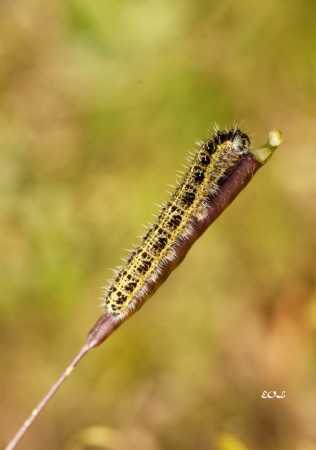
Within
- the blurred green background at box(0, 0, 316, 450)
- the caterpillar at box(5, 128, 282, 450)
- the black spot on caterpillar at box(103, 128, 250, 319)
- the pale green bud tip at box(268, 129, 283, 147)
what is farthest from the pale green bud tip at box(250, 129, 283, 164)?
the blurred green background at box(0, 0, 316, 450)

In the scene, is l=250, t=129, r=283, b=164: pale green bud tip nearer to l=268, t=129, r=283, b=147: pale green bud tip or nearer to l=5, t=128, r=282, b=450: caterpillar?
l=268, t=129, r=283, b=147: pale green bud tip

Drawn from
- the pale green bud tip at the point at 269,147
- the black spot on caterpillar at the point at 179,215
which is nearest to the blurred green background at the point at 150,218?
the black spot on caterpillar at the point at 179,215

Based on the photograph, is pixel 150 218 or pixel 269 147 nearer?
pixel 269 147

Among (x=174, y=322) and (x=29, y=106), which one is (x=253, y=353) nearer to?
(x=174, y=322)

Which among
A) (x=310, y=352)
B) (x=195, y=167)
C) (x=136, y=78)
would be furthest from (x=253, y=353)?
(x=195, y=167)

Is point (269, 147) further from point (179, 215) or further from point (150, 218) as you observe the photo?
point (150, 218)

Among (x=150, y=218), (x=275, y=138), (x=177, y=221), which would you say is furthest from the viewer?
(x=150, y=218)

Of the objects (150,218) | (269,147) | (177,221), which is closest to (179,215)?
(177,221)

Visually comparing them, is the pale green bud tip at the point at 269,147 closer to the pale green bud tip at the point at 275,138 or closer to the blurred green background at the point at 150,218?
the pale green bud tip at the point at 275,138
